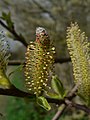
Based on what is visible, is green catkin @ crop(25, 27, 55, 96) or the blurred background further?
the blurred background

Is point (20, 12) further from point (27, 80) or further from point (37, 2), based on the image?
point (27, 80)

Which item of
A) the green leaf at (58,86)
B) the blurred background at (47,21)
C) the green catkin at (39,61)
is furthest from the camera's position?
the blurred background at (47,21)

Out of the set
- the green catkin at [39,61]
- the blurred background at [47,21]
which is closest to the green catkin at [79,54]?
the green catkin at [39,61]

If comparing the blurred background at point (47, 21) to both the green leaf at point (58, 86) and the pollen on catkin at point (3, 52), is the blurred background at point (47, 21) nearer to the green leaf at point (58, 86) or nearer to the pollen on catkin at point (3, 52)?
the green leaf at point (58, 86)

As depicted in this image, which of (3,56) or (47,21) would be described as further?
(47,21)

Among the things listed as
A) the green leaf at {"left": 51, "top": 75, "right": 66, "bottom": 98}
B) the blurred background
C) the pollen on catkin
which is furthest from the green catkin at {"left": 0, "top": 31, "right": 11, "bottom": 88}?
the blurred background

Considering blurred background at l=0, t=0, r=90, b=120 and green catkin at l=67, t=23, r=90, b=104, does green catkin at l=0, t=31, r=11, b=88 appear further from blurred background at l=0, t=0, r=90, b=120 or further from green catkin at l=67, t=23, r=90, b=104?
blurred background at l=0, t=0, r=90, b=120

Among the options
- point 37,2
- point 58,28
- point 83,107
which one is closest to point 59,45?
point 58,28

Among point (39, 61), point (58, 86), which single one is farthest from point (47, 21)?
point (39, 61)

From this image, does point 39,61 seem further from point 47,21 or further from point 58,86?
point 47,21
